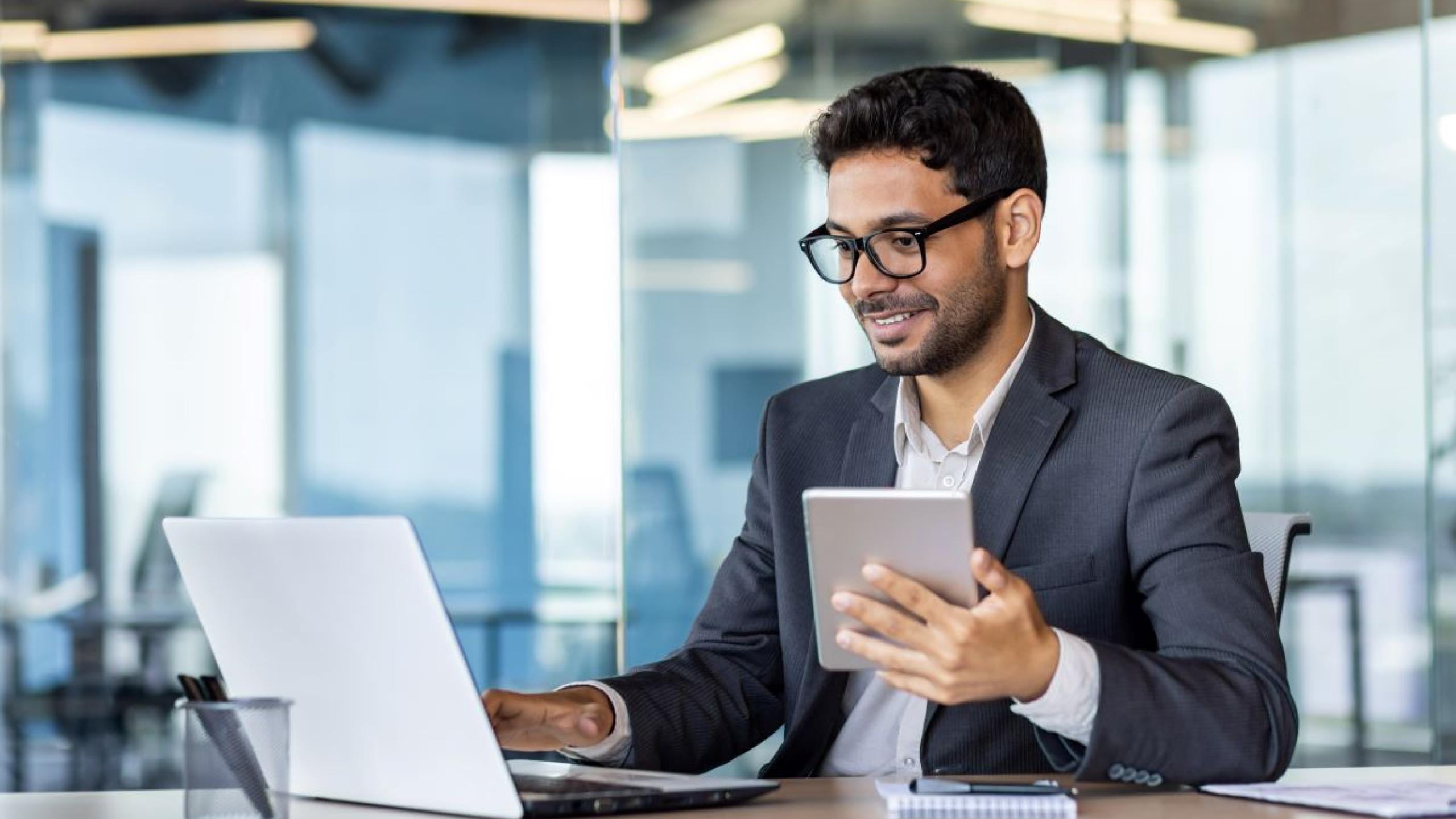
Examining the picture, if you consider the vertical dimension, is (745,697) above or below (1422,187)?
below

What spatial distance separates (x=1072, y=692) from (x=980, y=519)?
419mm

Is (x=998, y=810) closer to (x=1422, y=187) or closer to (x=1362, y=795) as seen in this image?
(x=1362, y=795)

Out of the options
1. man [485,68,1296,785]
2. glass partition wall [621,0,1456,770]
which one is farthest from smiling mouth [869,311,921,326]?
glass partition wall [621,0,1456,770]

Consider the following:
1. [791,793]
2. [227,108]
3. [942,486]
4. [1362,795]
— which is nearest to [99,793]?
[791,793]

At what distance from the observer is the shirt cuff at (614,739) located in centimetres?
186

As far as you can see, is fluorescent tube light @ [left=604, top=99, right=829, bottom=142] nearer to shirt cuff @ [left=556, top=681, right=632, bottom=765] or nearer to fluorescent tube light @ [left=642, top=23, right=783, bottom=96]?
fluorescent tube light @ [left=642, top=23, right=783, bottom=96]

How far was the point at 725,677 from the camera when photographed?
2.11m

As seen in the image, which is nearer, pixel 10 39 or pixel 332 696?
pixel 332 696

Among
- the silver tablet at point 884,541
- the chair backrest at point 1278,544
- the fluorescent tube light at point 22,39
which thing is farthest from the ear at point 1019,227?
the fluorescent tube light at point 22,39

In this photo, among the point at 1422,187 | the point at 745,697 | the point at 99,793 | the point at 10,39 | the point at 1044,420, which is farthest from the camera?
the point at 10,39

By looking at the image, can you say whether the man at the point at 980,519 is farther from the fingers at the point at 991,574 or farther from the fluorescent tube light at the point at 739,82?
the fluorescent tube light at the point at 739,82

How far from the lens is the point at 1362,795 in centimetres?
153

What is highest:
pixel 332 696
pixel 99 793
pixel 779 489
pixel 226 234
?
pixel 226 234

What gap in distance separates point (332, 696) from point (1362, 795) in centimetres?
94
